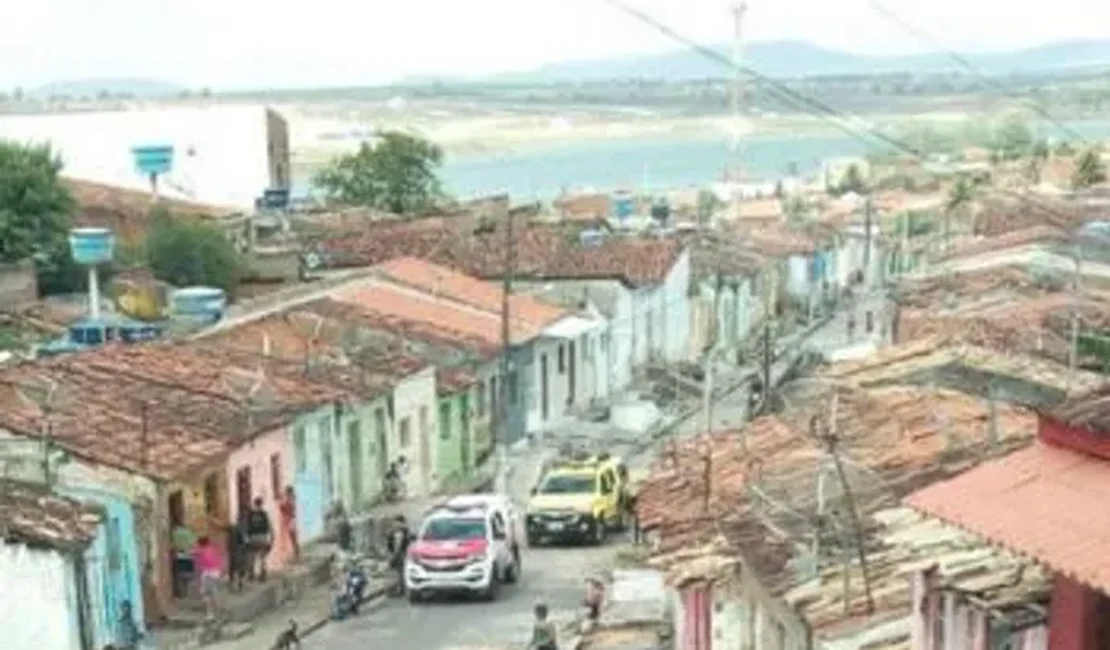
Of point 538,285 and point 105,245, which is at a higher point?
point 105,245

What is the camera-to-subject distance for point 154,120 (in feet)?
279

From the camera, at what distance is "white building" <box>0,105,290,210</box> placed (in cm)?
8312

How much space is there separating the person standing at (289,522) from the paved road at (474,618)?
3.10 m

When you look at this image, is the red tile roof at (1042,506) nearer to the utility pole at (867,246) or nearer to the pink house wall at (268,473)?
the pink house wall at (268,473)

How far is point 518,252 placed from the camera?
6212 centimetres

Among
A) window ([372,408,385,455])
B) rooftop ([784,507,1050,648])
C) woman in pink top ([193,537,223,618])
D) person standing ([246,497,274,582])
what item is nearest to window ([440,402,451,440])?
window ([372,408,385,455])

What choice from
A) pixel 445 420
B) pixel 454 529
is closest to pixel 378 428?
pixel 445 420

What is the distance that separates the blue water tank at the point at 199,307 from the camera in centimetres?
4384

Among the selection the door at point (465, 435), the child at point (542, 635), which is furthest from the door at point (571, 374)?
the child at point (542, 635)

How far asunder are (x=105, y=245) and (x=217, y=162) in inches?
1792

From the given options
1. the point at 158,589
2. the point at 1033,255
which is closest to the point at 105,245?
the point at 158,589

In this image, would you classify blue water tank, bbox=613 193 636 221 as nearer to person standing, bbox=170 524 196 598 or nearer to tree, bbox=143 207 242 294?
tree, bbox=143 207 242 294

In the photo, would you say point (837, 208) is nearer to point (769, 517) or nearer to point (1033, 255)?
point (1033, 255)

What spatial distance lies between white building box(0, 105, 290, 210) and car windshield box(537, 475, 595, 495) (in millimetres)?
44749
